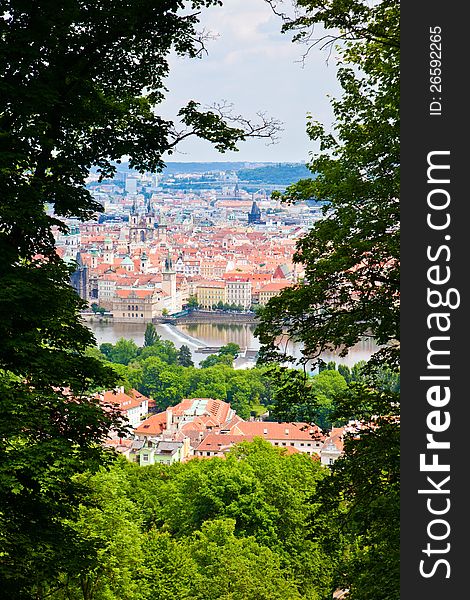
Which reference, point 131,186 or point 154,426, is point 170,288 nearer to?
point 154,426

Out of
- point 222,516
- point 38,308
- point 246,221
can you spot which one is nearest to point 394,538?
point 38,308

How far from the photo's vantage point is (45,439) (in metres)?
5.16

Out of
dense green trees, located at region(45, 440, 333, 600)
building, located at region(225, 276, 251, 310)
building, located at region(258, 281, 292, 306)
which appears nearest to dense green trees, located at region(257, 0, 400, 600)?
dense green trees, located at region(45, 440, 333, 600)

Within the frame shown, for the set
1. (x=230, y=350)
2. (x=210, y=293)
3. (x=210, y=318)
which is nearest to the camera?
(x=230, y=350)

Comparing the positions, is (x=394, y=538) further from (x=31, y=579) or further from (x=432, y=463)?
(x=31, y=579)

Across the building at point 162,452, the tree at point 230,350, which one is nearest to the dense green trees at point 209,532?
the building at point 162,452

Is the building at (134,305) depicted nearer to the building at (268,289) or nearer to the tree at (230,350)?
the building at (268,289)

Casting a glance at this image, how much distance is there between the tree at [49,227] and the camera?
505 cm

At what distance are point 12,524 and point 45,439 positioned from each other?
514mm

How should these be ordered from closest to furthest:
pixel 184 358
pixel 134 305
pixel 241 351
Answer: pixel 184 358 → pixel 241 351 → pixel 134 305

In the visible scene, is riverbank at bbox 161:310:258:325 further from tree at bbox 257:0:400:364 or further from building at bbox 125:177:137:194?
building at bbox 125:177:137:194

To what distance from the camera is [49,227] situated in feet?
18.0

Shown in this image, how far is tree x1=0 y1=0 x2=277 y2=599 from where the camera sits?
16.6 ft

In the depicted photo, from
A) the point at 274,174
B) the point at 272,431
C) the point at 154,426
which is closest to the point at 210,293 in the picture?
the point at 154,426
